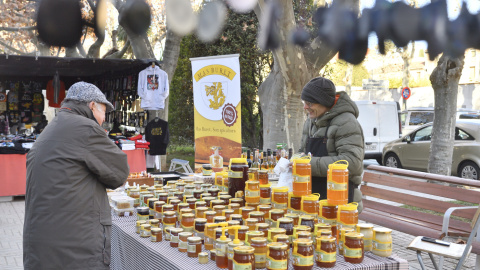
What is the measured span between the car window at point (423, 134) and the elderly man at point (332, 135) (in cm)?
896

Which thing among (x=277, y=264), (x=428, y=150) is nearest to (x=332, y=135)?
(x=277, y=264)

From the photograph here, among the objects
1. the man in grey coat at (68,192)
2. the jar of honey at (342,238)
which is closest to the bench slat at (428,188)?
the jar of honey at (342,238)

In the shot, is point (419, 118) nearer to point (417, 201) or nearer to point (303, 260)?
point (417, 201)

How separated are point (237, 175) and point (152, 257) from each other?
34.6 inches

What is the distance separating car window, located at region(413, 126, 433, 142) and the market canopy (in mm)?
7158

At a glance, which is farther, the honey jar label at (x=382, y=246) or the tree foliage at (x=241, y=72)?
the tree foliage at (x=241, y=72)

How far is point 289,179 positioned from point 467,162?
8.27 metres

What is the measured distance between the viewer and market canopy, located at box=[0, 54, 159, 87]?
8.53 meters

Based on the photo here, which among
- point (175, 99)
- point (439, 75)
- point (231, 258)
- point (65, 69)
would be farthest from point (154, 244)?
point (175, 99)

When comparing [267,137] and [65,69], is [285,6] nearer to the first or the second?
[267,137]

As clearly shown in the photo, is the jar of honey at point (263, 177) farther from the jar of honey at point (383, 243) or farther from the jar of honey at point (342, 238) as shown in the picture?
the jar of honey at point (383, 243)

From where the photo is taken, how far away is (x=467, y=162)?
1000 cm

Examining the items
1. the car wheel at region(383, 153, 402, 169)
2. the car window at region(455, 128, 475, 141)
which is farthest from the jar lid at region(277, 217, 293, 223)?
the car wheel at region(383, 153, 402, 169)

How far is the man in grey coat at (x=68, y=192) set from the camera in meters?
2.34
